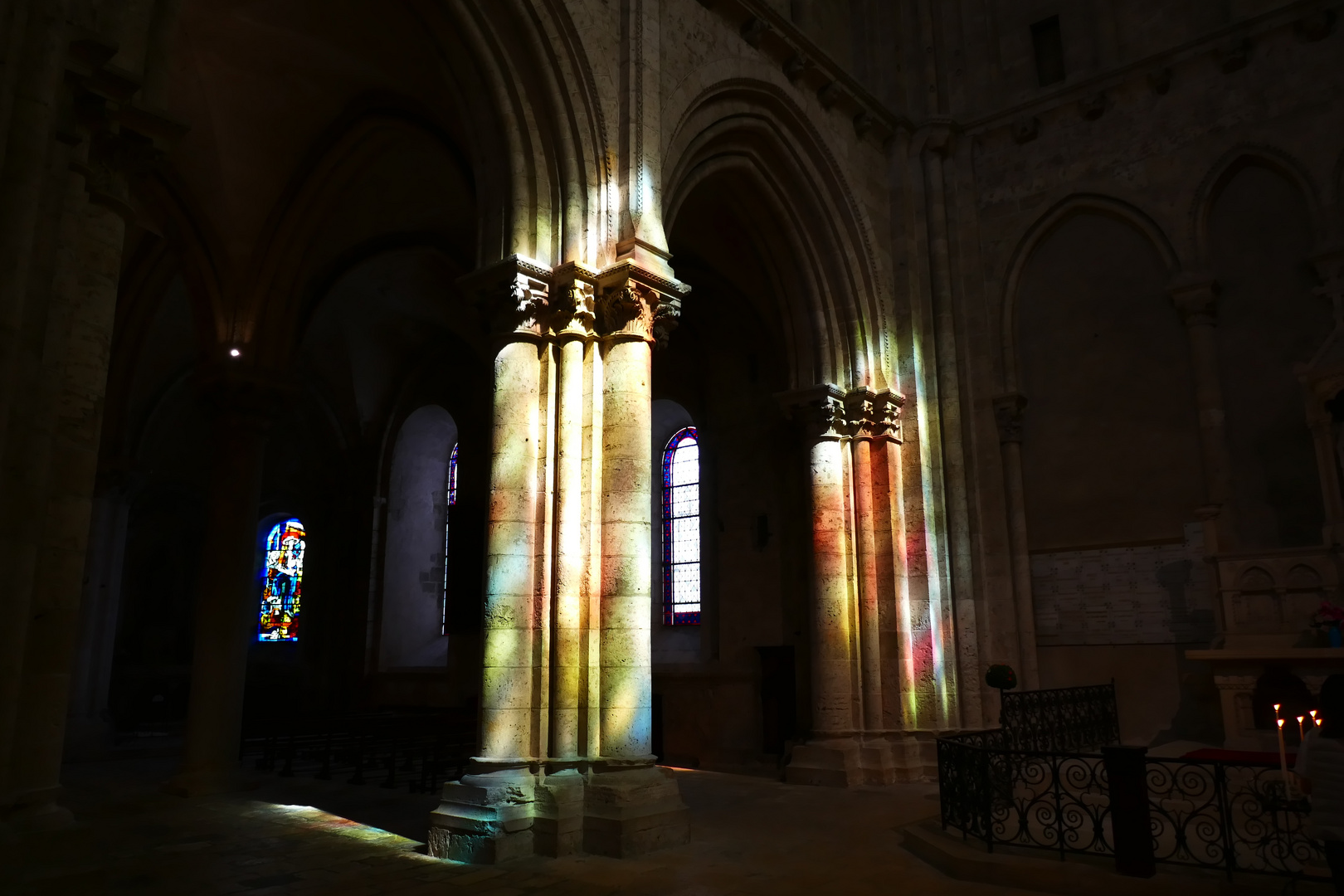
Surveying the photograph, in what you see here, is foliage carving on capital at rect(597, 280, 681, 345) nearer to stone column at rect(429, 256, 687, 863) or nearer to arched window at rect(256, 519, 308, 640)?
stone column at rect(429, 256, 687, 863)

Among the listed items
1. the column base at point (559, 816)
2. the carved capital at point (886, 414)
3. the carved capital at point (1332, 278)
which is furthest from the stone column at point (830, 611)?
the carved capital at point (1332, 278)

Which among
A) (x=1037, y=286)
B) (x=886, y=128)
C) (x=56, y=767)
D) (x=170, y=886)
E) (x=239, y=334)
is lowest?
(x=170, y=886)

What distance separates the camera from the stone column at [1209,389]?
10.7 m

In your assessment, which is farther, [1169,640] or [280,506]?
[280,506]

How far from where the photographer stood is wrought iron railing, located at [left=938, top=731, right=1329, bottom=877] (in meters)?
5.35

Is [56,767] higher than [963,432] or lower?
lower

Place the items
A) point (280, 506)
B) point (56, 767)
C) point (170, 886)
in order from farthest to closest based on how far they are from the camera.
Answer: point (280, 506) < point (170, 886) < point (56, 767)

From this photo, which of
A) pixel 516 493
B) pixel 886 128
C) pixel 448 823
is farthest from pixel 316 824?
pixel 886 128

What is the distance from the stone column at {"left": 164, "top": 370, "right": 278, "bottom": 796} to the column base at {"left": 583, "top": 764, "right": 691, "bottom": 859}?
537cm

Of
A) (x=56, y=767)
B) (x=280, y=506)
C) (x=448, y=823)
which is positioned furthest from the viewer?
(x=280, y=506)

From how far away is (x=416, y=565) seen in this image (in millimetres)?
18250

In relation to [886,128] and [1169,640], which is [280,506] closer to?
[886,128]

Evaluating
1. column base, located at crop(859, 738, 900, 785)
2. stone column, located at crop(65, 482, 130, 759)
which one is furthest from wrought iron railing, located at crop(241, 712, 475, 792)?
column base, located at crop(859, 738, 900, 785)

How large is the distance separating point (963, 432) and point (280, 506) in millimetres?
14349
